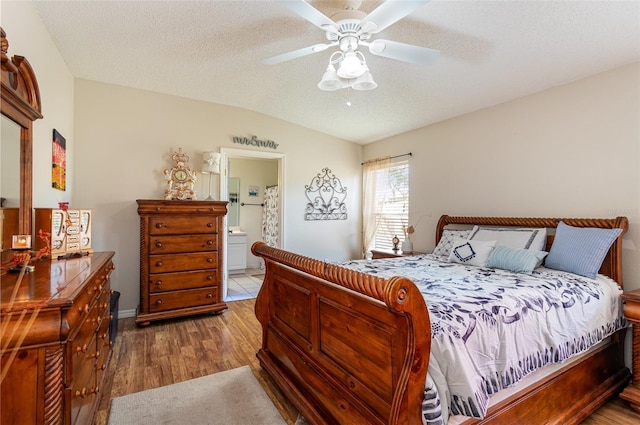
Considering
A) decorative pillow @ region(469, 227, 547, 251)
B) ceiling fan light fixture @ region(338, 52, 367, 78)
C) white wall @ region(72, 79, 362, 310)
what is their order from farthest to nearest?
white wall @ region(72, 79, 362, 310) → decorative pillow @ region(469, 227, 547, 251) → ceiling fan light fixture @ region(338, 52, 367, 78)

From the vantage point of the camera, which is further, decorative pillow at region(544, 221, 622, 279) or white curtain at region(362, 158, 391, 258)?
white curtain at region(362, 158, 391, 258)

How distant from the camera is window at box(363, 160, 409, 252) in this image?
467 cm

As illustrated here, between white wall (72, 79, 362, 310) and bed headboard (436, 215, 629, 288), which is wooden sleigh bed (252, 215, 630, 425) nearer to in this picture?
bed headboard (436, 215, 629, 288)

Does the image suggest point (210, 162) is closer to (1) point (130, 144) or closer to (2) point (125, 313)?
(1) point (130, 144)

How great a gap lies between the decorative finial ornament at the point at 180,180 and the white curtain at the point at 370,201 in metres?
2.74

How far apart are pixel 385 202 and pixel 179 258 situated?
10.1ft

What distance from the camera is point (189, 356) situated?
9.12ft

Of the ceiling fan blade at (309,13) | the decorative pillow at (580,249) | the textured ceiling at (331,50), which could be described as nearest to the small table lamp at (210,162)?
the textured ceiling at (331,50)

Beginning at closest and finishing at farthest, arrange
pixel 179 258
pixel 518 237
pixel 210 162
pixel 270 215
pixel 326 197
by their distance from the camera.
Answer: pixel 518 237, pixel 179 258, pixel 210 162, pixel 326 197, pixel 270 215

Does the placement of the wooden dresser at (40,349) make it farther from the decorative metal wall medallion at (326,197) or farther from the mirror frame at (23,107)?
the decorative metal wall medallion at (326,197)

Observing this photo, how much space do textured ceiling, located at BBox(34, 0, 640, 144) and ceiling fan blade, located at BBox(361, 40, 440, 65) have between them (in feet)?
1.07

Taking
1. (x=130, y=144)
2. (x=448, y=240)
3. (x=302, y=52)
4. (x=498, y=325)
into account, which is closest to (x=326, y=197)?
(x=448, y=240)

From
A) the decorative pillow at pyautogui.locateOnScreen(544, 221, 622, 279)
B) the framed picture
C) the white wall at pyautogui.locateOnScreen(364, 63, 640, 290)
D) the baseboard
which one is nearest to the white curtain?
the white wall at pyautogui.locateOnScreen(364, 63, 640, 290)

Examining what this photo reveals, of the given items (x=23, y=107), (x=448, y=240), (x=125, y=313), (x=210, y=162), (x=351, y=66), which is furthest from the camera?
(x=210, y=162)
